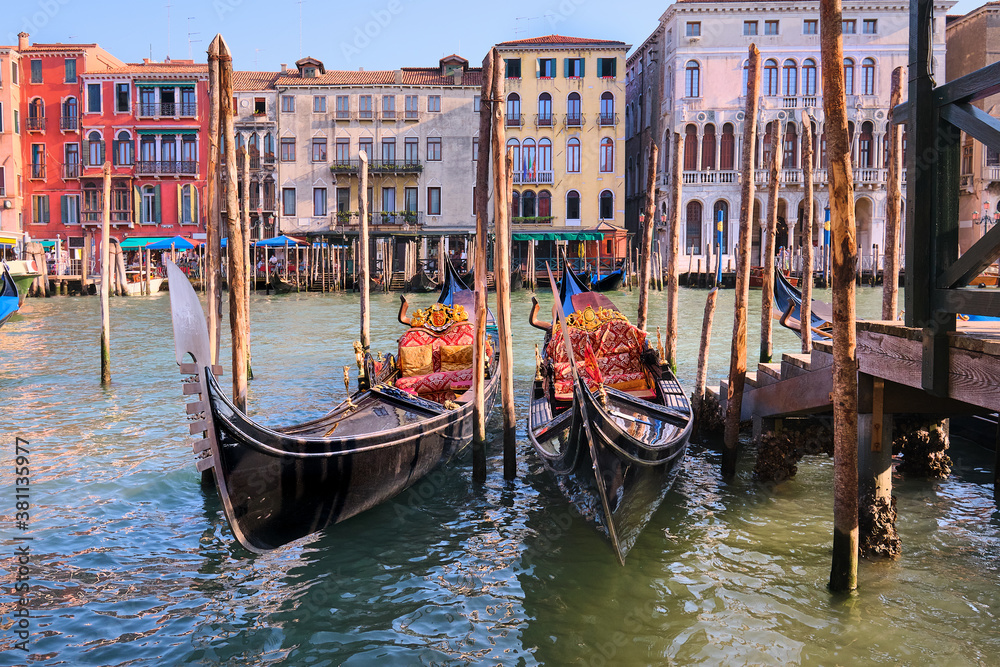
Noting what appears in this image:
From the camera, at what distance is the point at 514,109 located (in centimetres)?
2400

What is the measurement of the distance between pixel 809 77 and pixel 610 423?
22.0 m

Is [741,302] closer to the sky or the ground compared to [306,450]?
closer to the sky

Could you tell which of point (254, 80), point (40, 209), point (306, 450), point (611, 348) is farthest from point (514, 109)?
point (306, 450)

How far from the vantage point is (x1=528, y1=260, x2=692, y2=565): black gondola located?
3355mm

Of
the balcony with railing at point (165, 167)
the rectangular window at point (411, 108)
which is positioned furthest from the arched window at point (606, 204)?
the balcony with railing at point (165, 167)

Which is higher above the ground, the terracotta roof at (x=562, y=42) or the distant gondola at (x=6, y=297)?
the terracotta roof at (x=562, y=42)

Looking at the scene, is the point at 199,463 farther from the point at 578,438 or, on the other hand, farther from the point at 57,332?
the point at 57,332

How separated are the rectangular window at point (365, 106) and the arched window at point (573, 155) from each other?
556 centimetres

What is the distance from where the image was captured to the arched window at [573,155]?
23938mm

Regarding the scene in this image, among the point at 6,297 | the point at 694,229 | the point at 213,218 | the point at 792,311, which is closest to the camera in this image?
the point at 213,218

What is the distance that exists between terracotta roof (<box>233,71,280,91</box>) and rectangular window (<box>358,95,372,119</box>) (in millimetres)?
2664

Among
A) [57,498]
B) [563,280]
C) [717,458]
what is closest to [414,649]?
[57,498]

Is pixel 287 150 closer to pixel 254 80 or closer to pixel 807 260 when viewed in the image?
pixel 254 80

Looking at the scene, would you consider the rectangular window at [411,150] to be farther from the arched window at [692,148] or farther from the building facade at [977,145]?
the building facade at [977,145]
